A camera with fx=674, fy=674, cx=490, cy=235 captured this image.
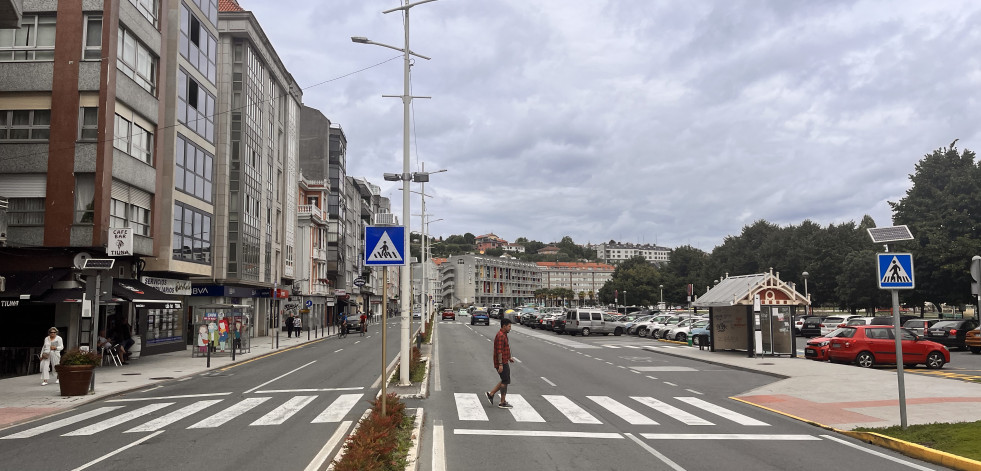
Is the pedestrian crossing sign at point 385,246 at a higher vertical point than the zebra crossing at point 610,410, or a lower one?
higher

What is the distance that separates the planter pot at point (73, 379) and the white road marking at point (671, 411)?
13340mm

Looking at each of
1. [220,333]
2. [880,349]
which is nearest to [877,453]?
[880,349]

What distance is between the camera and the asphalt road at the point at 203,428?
9.12 meters

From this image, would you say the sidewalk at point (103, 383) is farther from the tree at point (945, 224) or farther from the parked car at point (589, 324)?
the tree at point (945, 224)

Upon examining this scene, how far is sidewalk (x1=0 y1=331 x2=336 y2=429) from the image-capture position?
1443cm

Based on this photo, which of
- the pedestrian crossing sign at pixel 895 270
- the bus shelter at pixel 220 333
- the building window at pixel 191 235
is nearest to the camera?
the pedestrian crossing sign at pixel 895 270

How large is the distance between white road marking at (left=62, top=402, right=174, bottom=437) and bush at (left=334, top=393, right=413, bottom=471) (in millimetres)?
5569

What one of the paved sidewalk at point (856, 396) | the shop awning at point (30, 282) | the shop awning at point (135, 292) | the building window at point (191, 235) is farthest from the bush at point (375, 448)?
the building window at point (191, 235)

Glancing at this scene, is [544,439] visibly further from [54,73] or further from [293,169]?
[293,169]

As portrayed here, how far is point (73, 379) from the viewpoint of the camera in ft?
53.9

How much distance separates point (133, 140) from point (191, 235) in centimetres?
715

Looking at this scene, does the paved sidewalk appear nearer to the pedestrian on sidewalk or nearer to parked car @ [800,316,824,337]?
the pedestrian on sidewalk

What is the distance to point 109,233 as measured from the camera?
23.7 meters

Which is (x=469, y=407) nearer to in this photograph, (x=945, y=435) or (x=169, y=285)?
(x=945, y=435)
